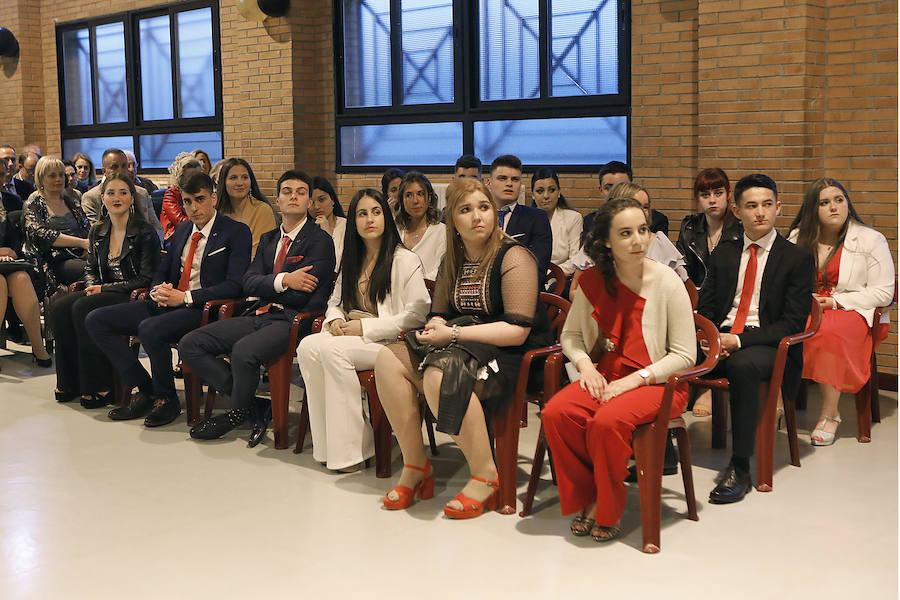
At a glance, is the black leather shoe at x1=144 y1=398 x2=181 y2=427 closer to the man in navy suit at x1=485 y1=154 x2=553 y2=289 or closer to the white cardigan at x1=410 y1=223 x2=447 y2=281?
the white cardigan at x1=410 y1=223 x2=447 y2=281

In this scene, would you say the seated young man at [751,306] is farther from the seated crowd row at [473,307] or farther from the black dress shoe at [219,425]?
the black dress shoe at [219,425]

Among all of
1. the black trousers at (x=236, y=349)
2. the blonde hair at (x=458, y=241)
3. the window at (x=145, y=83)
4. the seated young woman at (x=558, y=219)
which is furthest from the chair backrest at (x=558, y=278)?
the window at (x=145, y=83)

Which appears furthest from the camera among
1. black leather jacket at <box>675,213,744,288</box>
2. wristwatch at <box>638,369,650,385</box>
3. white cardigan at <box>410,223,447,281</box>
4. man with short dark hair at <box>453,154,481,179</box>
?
man with short dark hair at <box>453,154,481,179</box>

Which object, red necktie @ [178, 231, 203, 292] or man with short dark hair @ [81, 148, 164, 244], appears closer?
red necktie @ [178, 231, 203, 292]

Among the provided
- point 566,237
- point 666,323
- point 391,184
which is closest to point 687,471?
point 666,323

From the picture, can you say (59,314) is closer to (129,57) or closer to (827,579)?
(827,579)

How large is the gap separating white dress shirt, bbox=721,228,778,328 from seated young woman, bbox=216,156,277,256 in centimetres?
311

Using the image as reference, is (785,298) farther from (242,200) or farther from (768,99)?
(242,200)

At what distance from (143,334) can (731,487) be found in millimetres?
3218

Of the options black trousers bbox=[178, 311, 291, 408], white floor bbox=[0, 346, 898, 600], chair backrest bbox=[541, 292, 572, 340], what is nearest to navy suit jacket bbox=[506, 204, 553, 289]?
chair backrest bbox=[541, 292, 572, 340]

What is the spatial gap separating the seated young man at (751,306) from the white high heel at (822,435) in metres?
0.54

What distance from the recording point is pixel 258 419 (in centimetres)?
538

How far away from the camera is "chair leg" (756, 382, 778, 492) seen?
4.40 meters

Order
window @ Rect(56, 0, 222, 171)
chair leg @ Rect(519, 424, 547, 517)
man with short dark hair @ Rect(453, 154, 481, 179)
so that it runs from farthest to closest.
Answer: window @ Rect(56, 0, 222, 171)
man with short dark hair @ Rect(453, 154, 481, 179)
chair leg @ Rect(519, 424, 547, 517)
